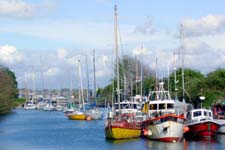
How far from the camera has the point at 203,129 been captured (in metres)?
70.4

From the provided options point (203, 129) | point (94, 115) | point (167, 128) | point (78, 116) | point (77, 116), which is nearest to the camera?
point (167, 128)

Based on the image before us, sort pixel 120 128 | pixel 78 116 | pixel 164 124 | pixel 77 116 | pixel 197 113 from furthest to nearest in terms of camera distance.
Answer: pixel 77 116
pixel 78 116
pixel 197 113
pixel 120 128
pixel 164 124

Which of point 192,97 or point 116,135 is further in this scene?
point 192,97

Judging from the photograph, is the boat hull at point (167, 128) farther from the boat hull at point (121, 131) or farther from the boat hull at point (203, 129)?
the boat hull at point (203, 129)

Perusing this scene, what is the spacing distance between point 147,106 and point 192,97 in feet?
151

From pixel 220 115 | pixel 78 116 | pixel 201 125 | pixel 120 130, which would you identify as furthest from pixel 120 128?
pixel 78 116

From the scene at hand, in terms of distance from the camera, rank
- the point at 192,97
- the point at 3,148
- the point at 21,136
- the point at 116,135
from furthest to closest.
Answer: the point at 192,97 → the point at 21,136 → the point at 116,135 → the point at 3,148

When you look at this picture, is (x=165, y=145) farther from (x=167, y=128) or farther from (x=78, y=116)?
(x=78, y=116)

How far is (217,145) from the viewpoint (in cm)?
6450

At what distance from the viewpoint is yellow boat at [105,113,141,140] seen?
66.9m

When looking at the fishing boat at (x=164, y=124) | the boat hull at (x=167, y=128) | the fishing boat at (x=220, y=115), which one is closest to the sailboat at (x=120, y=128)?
the fishing boat at (x=164, y=124)

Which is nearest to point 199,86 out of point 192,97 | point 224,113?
point 192,97

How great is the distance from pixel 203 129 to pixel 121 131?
31.9 feet

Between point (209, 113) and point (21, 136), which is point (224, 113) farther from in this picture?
point (21, 136)
